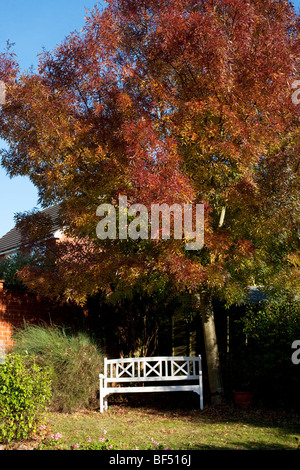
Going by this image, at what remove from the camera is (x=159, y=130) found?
392 inches

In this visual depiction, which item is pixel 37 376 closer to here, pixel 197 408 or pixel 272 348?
pixel 197 408

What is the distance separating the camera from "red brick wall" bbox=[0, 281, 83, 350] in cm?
1139

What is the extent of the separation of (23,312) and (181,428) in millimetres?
4973

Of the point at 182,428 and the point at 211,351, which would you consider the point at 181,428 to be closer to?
the point at 182,428

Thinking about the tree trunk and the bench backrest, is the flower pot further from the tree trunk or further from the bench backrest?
the bench backrest

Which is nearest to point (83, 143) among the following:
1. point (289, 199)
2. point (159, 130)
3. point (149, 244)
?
point (159, 130)

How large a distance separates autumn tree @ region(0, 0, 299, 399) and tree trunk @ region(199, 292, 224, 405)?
0.41 ft

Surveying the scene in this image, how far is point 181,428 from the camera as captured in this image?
8.50 m

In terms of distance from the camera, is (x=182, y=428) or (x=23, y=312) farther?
(x=23, y=312)

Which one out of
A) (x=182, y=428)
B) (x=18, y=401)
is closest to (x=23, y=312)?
(x=18, y=401)

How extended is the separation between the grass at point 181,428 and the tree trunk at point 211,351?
576 mm

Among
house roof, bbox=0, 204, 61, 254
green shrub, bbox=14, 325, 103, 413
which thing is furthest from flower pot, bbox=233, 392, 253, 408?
house roof, bbox=0, 204, 61, 254

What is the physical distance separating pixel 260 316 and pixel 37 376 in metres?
5.51

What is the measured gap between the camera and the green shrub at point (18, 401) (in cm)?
703
